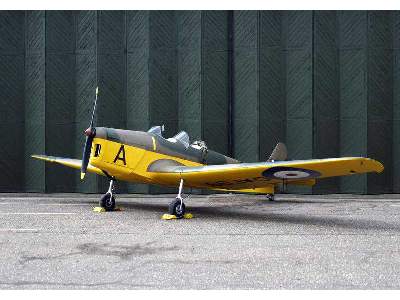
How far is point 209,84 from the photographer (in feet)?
60.8

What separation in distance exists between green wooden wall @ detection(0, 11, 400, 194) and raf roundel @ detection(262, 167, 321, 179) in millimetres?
8363

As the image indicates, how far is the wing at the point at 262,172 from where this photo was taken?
28.2ft

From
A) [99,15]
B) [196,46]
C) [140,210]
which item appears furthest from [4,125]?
[140,210]

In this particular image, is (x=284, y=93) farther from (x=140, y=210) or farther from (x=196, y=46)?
(x=140, y=210)

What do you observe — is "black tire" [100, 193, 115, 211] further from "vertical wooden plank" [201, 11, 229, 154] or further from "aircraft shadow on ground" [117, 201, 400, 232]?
"vertical wooden plank" [201, 11, 229, 154]

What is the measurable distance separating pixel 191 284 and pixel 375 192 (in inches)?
607

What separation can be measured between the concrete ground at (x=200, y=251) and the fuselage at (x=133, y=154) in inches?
38.6

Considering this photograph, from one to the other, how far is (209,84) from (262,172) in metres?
9.08

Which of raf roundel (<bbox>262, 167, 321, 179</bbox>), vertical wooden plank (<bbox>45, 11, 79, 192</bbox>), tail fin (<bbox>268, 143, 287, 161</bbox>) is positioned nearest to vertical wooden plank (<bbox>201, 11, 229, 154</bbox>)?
tail fin (<bbox>268, 143, 287, 161</bbox>)

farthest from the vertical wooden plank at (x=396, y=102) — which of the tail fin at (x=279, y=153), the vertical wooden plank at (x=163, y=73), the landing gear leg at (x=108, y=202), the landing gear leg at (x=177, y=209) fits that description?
the landing gear leg at (x=108, y=202)

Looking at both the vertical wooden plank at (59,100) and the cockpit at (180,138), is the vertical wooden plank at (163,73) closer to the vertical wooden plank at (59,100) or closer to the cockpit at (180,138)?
the vertical wooden plank at (59,100)

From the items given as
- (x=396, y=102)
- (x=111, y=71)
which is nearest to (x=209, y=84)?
(x=111, y=71)

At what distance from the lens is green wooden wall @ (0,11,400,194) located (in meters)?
18.4
